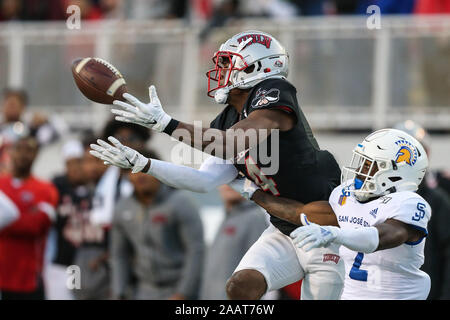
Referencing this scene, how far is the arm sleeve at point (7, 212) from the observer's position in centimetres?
857

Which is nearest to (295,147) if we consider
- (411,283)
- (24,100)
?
(411,283)

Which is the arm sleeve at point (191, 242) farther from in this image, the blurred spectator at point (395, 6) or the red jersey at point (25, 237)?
the blurred spectator at point (395, 6)

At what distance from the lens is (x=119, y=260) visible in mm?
8359

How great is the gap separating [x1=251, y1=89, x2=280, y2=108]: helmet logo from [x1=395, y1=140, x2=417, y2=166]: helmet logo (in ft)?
2.47

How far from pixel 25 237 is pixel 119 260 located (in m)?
0.99

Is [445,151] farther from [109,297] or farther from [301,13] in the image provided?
[109,297]

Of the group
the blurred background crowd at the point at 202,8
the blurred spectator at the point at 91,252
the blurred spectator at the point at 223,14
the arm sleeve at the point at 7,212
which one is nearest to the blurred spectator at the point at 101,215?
the blurred spectator at the point at 91,252

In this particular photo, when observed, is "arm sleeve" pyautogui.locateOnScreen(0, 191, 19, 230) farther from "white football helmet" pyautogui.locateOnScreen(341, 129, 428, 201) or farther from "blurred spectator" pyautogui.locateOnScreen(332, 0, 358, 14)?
"blurred spectator" pyautogui.locateOnScreen(332, 0, 358, 14)

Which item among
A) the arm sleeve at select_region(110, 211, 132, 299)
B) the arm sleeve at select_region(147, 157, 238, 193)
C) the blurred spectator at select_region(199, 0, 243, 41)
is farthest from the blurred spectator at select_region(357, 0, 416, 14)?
the arm sleeve at select_region(147, 157, 238, 193)

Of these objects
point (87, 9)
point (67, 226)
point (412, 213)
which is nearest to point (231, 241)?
point (67, 226)

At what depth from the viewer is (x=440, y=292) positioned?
24.5 feet

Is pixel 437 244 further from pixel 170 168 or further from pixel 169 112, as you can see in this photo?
pixel 169 112

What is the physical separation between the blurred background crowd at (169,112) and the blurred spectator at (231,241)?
11 millimetres

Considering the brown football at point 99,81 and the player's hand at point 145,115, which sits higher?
the brown football at point 99,81
